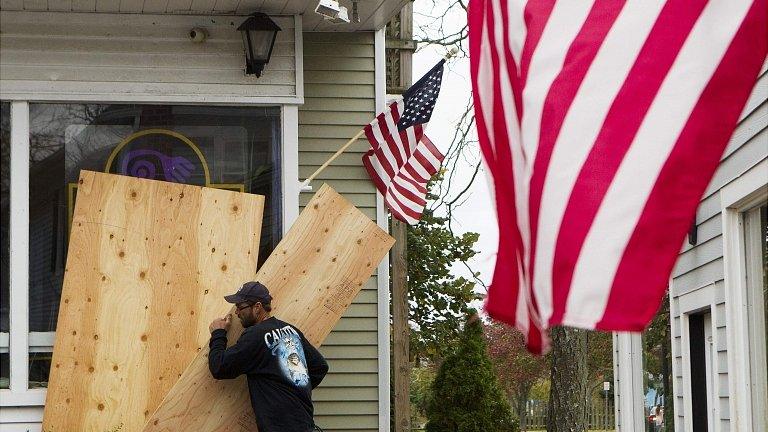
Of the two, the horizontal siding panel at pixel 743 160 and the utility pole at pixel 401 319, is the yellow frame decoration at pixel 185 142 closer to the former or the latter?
the horizontal siding panel at pixel 743 160

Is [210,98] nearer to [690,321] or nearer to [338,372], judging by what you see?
[338,372]

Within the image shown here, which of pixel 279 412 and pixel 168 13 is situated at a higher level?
pixel 168 13

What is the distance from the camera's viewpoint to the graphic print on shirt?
22.4ft

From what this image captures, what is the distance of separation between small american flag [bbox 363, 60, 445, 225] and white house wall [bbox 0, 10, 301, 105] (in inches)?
42.5

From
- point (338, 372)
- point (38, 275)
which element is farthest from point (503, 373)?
point (38, 275)

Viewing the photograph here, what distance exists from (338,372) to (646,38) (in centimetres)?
712

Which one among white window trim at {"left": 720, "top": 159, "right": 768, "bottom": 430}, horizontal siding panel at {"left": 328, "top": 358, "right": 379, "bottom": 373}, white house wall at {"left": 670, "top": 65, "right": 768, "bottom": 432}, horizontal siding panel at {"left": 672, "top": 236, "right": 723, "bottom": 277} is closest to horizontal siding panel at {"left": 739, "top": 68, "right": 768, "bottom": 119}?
white house wall at {"left": 670, "top": 65, "right": 768, "bottom": 432}

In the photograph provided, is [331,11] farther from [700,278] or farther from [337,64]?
[700,278]

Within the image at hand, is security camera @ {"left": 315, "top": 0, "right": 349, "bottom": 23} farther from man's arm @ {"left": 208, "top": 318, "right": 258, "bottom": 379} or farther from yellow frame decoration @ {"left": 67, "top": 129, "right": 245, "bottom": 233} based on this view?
man's arm @ {"left": 208, "top": 318, "right": 258, "bottom": 379}

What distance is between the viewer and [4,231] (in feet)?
26.0

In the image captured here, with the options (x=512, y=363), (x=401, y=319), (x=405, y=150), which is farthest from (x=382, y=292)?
(x=512, y=363)

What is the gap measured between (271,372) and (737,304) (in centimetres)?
270

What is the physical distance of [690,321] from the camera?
811 centimetres

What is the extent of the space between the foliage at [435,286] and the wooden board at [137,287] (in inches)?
379
